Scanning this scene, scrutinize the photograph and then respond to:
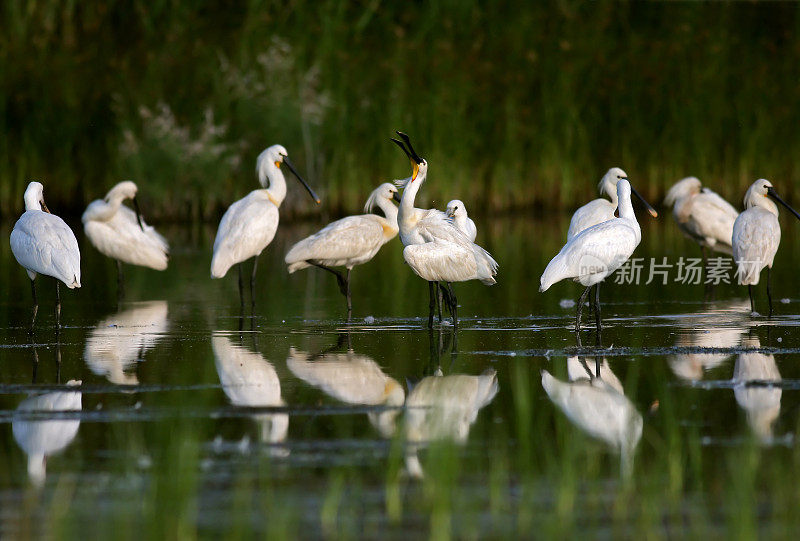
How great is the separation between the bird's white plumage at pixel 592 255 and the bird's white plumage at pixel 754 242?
1.97 m

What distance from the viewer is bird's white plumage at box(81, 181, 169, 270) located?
15.2 meters

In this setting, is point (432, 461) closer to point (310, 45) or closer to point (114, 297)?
point (114, 297)

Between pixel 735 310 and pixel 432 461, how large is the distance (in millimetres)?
6874

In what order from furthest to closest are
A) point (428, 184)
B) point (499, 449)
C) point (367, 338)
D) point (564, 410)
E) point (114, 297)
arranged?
point (428, 184)
point (114, 297)
point (367, 338)
point (564, 410)
point (499, 449)

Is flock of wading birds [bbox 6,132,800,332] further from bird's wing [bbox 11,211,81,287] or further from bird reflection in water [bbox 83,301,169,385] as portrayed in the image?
bird reflection in water [bbox 83,301,169,385]

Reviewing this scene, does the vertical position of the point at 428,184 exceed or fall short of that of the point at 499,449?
it exceeds it

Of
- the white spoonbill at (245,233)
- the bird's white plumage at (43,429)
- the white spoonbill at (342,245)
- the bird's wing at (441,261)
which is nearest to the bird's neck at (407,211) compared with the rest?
the bird's wing at (441,261)

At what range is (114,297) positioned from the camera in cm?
1402

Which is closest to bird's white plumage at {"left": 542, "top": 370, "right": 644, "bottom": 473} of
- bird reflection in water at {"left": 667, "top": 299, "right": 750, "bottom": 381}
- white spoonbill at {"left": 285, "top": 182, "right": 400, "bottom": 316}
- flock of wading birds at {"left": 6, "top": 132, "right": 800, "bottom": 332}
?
bird reflection in water at {"left": 667, "top": 299, "right": 750, "bottom": 381}

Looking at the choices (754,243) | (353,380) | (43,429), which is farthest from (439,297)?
(43,429)

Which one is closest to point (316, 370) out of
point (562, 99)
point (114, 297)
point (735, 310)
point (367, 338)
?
point (367, 338)

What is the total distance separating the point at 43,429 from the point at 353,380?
1973 millimetres

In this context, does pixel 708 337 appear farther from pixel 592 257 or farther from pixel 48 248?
pixel 48 248

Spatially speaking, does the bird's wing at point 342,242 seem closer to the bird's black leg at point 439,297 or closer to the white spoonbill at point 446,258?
the bird's black leg at point 439,297
